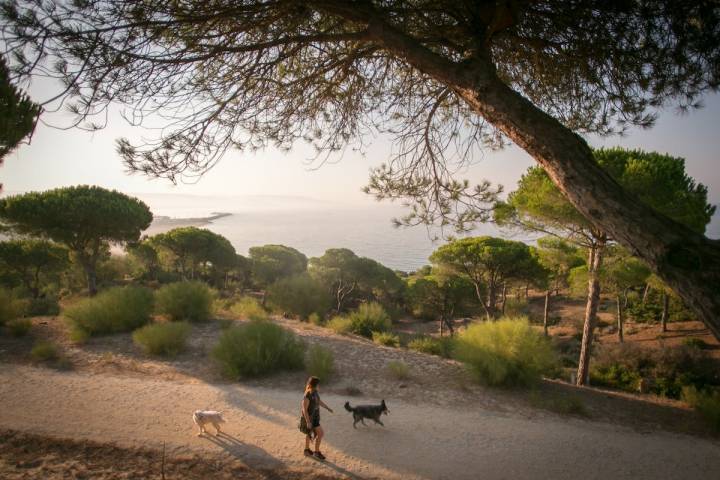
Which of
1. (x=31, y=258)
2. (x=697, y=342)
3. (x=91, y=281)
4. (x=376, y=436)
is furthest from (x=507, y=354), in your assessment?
(x=31, y=258)

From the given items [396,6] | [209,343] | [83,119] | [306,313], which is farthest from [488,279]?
[83,119]

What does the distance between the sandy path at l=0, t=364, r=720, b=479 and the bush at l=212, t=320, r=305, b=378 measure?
89cm

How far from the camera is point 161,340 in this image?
8586 mm

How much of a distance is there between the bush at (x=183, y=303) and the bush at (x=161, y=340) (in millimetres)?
2568

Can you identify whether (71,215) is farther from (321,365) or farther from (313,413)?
(313,413)

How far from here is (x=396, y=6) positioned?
3.75m

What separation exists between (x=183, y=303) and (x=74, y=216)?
8.44m

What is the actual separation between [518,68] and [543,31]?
2.32 feet

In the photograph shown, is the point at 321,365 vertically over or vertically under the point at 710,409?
under

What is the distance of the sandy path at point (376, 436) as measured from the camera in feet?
14.6

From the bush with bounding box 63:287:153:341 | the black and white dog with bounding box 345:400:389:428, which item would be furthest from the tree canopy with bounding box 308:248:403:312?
the black and white dog with bounding box 345:400:389:428

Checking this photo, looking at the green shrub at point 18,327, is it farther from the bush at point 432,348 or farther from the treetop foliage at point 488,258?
the treetop foliage at point 488,258

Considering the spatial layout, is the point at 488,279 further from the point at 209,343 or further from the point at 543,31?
the point at 543,31

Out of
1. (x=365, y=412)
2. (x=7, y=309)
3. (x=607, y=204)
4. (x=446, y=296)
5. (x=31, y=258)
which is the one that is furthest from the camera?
(x=446, y=296)
